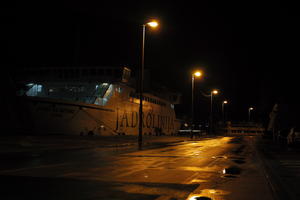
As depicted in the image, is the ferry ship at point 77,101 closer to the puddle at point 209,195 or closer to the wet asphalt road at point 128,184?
the wet asphalt road at point 128,184

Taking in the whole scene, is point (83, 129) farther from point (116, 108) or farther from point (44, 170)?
point (44, 170)

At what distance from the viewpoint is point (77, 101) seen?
135 ft

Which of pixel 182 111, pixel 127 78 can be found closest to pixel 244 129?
pixel 182 111

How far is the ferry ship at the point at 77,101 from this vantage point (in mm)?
36781

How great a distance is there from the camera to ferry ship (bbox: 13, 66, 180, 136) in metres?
36.8

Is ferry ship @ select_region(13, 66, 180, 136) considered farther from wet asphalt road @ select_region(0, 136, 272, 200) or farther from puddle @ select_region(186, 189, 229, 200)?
puddle @ select_region(186, 189, 229, 200)

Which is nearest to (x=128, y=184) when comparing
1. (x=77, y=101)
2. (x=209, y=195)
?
(x=209, y=195)

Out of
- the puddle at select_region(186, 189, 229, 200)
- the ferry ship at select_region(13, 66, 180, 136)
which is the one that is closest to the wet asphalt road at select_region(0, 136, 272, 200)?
the puddle at select_region(186, 189, 229, 200)

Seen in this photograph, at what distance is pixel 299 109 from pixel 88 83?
26778mm

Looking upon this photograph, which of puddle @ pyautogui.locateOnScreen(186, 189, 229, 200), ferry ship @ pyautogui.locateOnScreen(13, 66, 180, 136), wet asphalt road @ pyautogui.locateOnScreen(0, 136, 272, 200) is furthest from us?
ferry ship @ pyautogui.locateOnScreen(13, 66, 180, 136)

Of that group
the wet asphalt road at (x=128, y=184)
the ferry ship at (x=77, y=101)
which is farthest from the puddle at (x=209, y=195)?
the ferry ship at (x=77, y=101)

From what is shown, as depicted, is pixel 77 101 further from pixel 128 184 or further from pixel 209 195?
pixel 209 195

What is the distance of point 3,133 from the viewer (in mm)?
32719

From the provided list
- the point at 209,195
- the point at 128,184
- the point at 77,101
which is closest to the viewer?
the point at 209,195
